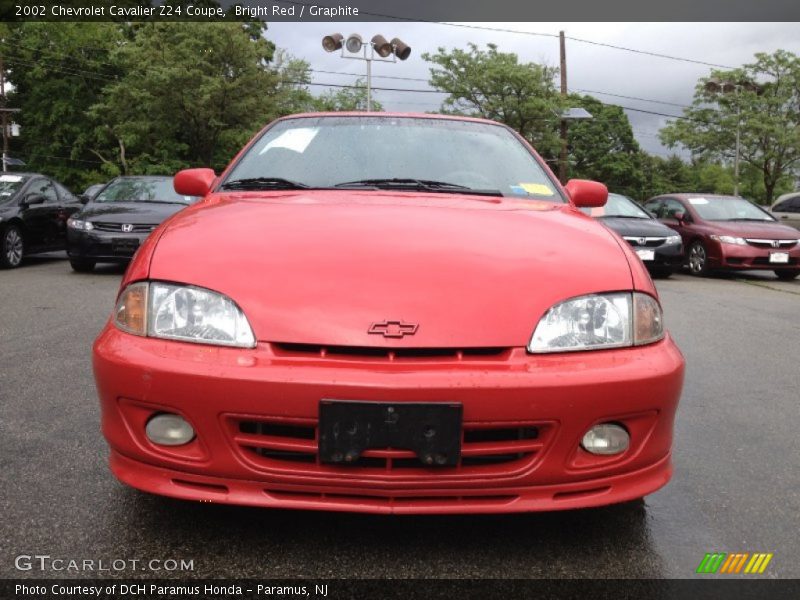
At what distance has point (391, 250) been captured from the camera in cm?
225

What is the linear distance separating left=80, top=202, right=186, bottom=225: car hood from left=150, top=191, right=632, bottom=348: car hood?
7.66 meters

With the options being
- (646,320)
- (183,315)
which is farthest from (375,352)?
(646,320)

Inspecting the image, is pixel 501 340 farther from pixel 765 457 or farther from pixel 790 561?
pixel 765 457

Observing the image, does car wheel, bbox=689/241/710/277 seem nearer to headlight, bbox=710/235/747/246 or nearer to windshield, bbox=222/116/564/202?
headlight, bbox=710/235/747/246

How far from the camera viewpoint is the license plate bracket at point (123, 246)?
9742mm

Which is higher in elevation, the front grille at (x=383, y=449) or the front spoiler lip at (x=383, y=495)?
the front grille at (x=383, y=449)

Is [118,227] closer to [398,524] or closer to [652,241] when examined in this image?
[652,241]

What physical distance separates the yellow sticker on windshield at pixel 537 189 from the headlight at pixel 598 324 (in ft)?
3.21

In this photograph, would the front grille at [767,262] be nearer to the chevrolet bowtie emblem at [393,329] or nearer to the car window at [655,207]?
the car window at [655,207]

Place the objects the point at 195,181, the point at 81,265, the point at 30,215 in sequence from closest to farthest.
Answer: the point at 195,181 → the point at 81,265 → the point at 30,215

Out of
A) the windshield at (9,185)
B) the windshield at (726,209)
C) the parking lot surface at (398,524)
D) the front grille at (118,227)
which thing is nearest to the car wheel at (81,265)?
the front grille at (118,227)

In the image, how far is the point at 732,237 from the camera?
11672 millimetres

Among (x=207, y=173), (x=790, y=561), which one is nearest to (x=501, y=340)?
(x=790, y=561)

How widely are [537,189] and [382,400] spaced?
1589 millimetres
